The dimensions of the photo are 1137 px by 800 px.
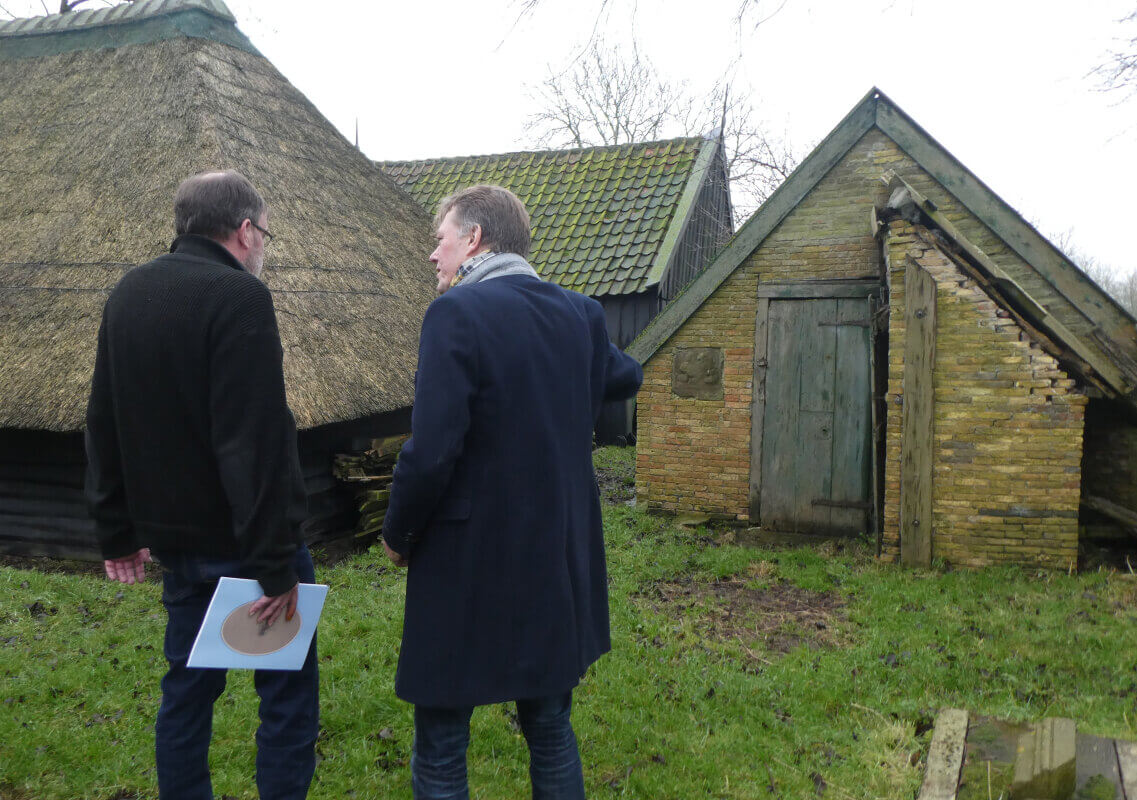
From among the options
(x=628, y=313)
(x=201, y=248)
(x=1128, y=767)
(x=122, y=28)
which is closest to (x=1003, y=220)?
(x=1128, y=767)

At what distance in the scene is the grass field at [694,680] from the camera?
332cm

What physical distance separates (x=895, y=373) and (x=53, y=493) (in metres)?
6.99

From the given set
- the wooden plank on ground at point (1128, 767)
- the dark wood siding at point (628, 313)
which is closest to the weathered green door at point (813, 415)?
the dark wood siding at point (628, 313)

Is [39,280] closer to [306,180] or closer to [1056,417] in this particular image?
[306,180]

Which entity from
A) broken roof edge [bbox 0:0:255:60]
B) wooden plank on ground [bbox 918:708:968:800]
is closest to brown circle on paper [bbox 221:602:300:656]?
wooden plank on ground [bbox 918:708:968:800]

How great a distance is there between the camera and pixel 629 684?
4.20m

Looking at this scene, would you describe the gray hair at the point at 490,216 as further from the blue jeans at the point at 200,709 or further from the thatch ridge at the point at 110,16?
the thatch ridge at the point at 110,16

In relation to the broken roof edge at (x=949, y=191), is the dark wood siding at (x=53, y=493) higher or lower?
lower

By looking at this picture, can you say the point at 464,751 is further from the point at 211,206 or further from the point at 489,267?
the point at 211,206

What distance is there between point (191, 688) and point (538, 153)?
1297 cm

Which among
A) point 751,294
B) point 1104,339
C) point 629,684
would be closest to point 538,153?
point 751,294

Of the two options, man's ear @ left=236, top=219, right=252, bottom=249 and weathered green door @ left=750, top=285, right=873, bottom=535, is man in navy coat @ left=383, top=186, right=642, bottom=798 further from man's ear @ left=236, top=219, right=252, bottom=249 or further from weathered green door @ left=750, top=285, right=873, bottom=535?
weathered green door @ left=750, top=285, right=873, bottom=535

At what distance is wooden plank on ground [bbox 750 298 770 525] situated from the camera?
7668mm

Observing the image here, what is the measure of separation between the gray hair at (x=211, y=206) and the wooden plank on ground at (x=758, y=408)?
602 centimetres
